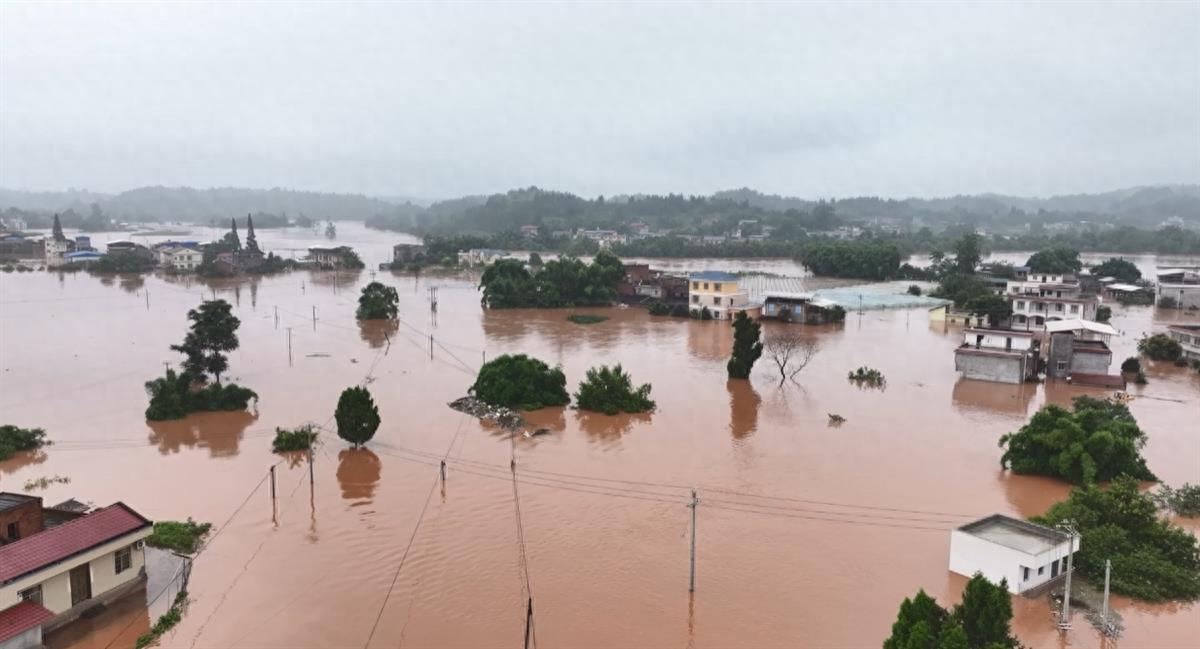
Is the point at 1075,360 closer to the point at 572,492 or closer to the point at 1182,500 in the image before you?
the point at 1182,500

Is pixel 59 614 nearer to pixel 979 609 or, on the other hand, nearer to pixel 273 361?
pixel 979 609

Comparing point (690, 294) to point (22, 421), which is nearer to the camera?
point (22, 421)

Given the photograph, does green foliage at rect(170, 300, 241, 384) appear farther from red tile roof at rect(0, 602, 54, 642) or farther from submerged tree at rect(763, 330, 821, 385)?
submerged tree at rect(763, 330, 821, 385)

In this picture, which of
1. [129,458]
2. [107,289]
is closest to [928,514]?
[129,458]

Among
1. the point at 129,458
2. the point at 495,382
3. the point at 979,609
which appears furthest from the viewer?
the point at 495,382

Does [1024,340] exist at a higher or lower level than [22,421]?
higher

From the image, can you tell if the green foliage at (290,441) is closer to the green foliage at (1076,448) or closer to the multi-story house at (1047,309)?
the green foliage at (1076,448)

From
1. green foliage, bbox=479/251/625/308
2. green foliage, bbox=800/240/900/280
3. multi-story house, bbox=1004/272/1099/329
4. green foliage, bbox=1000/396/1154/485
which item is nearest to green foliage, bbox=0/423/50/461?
green foliage, bbox=1000/396/1154/485
